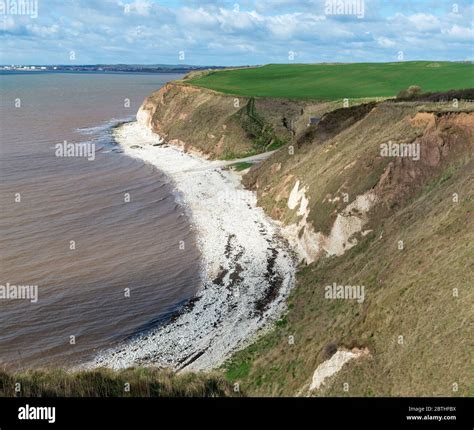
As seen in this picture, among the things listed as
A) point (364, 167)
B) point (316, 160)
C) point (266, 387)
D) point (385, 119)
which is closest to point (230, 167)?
point (316, 160)

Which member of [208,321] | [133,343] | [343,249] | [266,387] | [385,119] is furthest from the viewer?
[385,119]

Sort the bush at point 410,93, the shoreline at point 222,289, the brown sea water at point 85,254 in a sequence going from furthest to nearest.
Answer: the bush at point 410,93, the brown sea water at point 85,254, the shoreline at point 222,289

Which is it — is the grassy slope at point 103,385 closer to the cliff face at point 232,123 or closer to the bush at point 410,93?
the bush at point 410,93

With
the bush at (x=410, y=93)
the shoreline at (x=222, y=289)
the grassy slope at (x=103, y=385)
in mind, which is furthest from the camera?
the bush at (x=410, y=93)

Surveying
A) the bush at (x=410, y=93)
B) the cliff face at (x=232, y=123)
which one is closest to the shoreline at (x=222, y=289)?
the cliff face at (x=232, y=123)

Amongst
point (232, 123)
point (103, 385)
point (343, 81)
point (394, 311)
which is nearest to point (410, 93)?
point (232, 123)

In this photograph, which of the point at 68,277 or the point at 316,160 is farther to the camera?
the point at 316,160

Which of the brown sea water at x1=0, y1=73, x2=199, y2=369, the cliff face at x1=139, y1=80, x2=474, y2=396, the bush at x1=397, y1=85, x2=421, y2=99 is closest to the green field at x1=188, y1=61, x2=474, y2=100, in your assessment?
the bush at x1=397, y1=85, x2=421, y2=99
